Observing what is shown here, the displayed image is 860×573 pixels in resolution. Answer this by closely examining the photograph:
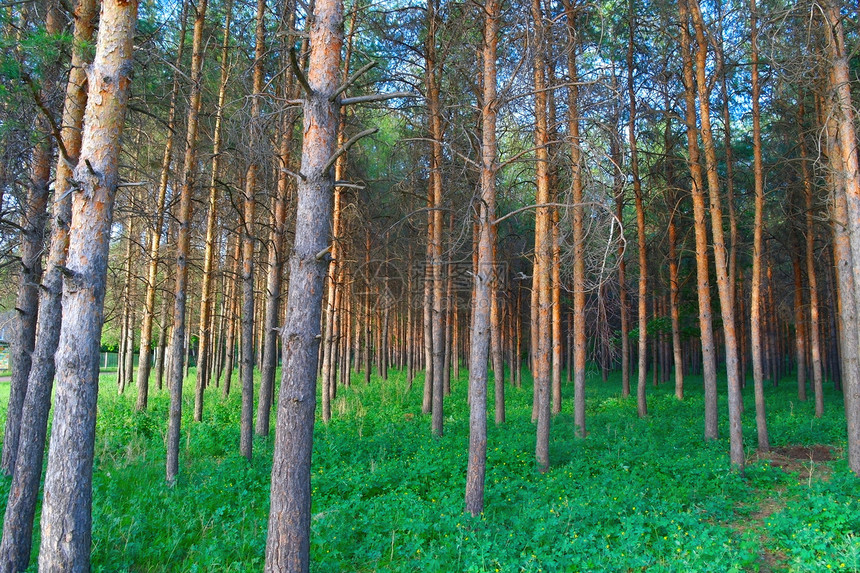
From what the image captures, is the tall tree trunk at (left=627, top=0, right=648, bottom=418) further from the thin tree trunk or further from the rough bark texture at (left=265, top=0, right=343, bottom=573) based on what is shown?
the rough bark texture at (left=265, top=0, right=343, bottom=573)

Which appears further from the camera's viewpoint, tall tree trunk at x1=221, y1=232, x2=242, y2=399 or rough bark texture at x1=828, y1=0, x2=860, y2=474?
tall tree trunk at x1=221, y1=232, x2=242, y2=399

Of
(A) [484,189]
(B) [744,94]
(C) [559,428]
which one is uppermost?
(B) [744,94]

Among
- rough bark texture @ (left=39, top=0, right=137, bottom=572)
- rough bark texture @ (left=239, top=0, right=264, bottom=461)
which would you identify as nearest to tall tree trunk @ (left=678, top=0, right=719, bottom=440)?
rough bark texture @ (left=239, top=0, right=264, bottom=461)

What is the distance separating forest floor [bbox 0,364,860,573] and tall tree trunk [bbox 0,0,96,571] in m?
0.75

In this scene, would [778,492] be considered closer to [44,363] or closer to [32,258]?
[44,363]

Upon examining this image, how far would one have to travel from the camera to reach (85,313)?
14.5 ft

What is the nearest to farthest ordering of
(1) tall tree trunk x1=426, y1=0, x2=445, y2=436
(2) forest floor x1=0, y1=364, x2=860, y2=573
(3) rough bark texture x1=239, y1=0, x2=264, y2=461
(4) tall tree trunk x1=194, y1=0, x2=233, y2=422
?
(2) forest floor x1=0, y1=364, x2=860, y2=573, (3) rough bark texture x1=239, y1=0, x2=264, y2=461, (4) tall tree trunk x1=194, y1=0, x2=233, y2=422, (1) tall tree trunk x1=426, y1=0, x2=445, y2=436

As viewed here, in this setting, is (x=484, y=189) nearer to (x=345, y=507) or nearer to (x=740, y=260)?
(x=345, y=507)

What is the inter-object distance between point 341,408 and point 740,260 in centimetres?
→ 1807

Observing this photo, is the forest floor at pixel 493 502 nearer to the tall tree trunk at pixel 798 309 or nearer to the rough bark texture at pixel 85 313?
the rough bark texture at pixel 85 313

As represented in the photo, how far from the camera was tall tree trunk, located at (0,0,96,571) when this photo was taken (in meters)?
4.90

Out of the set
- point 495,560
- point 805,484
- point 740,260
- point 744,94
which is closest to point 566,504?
point 495,560

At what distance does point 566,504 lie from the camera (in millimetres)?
6562

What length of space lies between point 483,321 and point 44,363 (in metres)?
5.08
